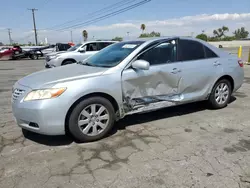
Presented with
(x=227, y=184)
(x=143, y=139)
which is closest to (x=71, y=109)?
(x=143, y=139)

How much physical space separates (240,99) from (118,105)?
12.1ft

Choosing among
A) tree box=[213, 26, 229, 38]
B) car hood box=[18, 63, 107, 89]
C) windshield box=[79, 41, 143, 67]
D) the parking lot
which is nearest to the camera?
the parking lot

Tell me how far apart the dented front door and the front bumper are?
106cm

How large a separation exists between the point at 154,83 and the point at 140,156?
1350mm

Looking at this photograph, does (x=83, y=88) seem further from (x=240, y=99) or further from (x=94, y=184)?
(x=240, y=99)

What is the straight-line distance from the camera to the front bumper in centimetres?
316

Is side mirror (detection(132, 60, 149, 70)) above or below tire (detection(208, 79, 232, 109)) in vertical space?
above

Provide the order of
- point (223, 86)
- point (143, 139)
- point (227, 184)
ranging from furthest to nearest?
point (223, 86) < point (143, 139) < point (227, 184)

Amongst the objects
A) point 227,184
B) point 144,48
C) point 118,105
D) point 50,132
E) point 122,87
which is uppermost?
point 144,48

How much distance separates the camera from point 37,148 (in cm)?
337

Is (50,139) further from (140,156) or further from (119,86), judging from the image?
(140,156)

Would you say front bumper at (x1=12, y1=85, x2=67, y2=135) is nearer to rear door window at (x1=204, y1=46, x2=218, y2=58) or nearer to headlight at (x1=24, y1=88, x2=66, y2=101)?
headlight at (x1=24, y1=88, x2=66, y2=101)

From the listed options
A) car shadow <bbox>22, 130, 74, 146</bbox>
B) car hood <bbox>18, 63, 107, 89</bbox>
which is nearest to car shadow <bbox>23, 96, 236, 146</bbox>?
car shadow <bbox>22, 130, 74, 146</bbox>

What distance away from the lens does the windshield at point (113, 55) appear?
3905 mm
